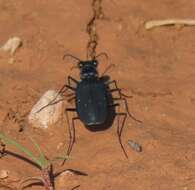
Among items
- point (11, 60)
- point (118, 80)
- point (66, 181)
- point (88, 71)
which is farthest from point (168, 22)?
point (66, 181)

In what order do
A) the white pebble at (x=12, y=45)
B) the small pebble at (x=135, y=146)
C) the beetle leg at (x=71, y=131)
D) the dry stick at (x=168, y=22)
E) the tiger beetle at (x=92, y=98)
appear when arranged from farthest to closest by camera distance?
the dry stick at (x=168, y=22), the white pebble at (x=12, y=45), the tiger beetle at (x=92, y=98), the beetle leg at (x=71, y=131), the small pebble at (x=135, y=146)

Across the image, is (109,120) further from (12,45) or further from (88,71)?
(12,45)

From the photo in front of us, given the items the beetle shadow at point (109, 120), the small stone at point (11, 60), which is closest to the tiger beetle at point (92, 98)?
the beetle shadow at point (109, 120)

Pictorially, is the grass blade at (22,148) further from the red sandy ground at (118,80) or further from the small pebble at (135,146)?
the small pebble at (135,146)

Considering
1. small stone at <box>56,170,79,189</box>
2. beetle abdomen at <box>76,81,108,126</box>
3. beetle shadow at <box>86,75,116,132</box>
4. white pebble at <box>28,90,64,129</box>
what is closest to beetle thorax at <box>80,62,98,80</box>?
beetle abdomen at <box>76,81,108,126</box>

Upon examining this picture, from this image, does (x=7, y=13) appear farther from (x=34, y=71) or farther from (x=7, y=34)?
(x=34, y=71)

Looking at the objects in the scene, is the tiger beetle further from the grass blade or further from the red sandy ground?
the grass blade
